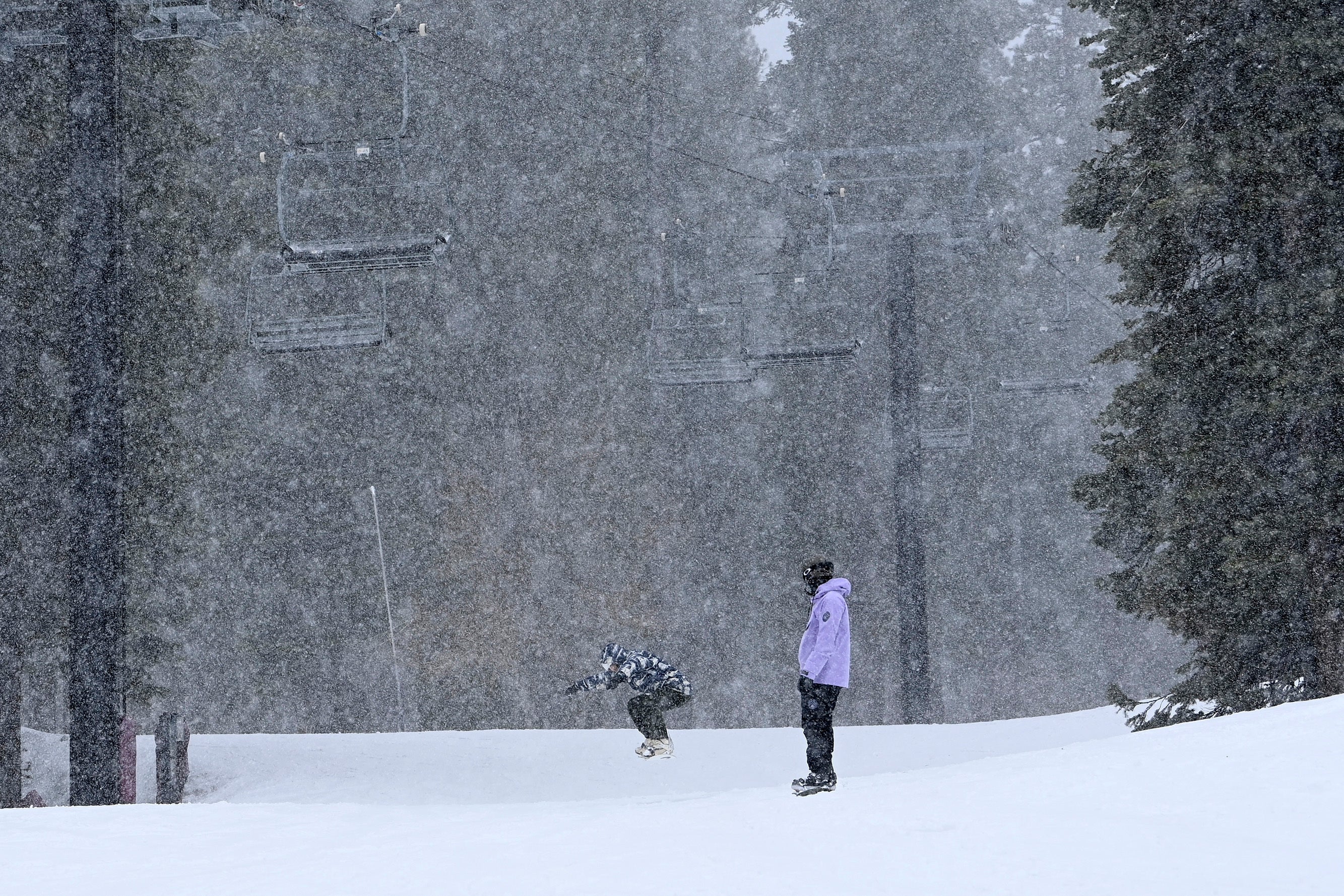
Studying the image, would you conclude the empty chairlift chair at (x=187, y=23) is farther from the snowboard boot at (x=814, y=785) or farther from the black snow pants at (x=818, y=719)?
the snowboard boot at (x=814, y=785)

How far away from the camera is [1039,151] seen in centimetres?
3538

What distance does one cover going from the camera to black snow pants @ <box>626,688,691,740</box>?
39.4 ft

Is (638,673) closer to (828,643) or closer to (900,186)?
(828,643)

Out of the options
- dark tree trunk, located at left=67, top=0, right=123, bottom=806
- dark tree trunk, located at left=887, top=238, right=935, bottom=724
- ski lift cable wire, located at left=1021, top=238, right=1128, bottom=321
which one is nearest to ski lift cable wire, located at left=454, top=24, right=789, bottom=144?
ski lift cable wire, located at left=1021, top=238, right=1128, bottom=321

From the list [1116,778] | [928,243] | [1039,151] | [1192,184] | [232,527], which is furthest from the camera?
[1039,151]

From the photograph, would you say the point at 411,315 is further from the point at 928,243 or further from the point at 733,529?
the point at 928,243

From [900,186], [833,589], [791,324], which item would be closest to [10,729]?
[833,589]

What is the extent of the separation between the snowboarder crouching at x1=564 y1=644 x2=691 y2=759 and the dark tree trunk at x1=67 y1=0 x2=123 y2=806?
148 inches

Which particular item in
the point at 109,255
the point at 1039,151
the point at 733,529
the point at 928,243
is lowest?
the point at 733,529

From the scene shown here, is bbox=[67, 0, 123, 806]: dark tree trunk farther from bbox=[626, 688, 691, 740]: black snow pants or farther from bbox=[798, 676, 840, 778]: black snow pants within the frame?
bbox=[798, 676, 840, 778]: black snow pants

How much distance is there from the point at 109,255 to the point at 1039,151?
28.6m

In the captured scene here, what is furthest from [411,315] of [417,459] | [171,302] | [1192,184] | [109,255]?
[1192,184]

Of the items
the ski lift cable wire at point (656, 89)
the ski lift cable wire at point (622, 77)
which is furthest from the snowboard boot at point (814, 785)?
the ski lift cable wire at point (622, 77)

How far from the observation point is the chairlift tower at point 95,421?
10.9 m
